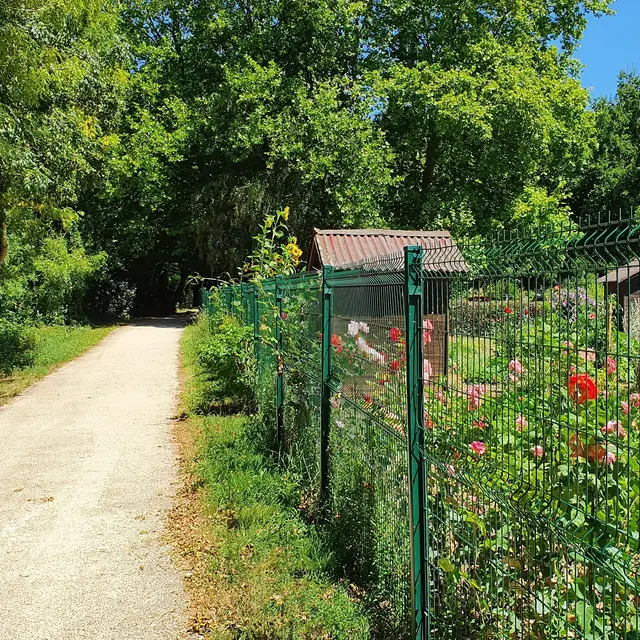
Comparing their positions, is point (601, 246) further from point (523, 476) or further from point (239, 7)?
point (239, 7)

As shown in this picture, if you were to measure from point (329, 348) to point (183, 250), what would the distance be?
89.3ft

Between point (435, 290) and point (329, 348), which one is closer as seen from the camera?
point (435, 290)

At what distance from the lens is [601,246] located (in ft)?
6.04

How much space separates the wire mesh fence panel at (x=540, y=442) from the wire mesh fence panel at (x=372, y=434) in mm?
487

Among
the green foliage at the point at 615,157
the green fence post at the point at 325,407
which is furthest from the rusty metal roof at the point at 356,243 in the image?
→ the green foliage at the point at 615,157

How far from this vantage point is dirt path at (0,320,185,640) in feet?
13.1

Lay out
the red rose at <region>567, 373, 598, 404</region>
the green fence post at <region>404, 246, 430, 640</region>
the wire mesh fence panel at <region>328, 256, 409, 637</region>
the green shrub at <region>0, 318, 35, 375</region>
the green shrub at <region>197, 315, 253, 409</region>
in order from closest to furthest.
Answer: the red rose at <region>567, 373, 598, 404</region>, the green fence post at <region>404, 246, 430, 640</region>, the wire mesh fence panel at <region>328, 256, 409, 637</region>, the green shrub at <region>197, 315, 253, 409</region>, the green shrub at <region>0, 318, 35, 375</region>

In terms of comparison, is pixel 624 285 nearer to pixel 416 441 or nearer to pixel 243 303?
pixel 416 441

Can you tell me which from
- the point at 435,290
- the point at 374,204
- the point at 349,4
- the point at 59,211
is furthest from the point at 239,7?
the point at 435,290

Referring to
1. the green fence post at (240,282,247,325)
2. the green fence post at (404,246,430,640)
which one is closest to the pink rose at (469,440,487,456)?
the green fence post at (404,246,430,640)

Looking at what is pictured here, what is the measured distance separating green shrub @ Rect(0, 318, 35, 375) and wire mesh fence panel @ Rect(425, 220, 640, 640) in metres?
13.0

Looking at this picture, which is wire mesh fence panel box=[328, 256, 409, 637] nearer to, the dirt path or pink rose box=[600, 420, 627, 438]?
the dirt path

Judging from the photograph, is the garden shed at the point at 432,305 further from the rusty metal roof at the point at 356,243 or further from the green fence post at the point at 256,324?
the rusty metal roof at the point at 356,243

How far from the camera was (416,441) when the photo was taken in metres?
3.22
